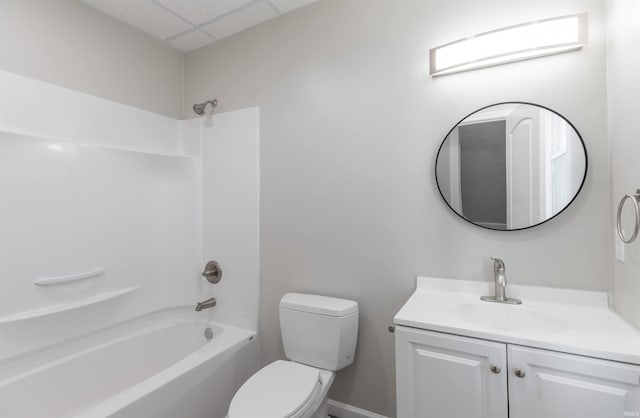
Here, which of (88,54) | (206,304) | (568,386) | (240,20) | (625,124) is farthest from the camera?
(206,304)

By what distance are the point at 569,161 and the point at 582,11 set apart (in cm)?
63

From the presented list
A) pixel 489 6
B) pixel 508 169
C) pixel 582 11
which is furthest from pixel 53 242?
pixel 582 11

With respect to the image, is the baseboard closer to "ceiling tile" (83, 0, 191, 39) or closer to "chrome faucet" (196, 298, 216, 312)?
"chrome faucet" (196, 298, 216, 312)

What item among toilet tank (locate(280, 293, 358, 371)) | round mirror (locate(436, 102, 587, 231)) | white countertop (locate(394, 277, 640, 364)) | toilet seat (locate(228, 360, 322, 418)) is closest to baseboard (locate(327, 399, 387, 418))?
toilet tank (locate(280, 293, 358, 371))

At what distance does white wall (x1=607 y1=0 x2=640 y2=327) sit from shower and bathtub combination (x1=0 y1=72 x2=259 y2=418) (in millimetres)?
1816

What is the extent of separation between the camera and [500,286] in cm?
136

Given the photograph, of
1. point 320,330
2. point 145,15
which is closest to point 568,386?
point 320,330

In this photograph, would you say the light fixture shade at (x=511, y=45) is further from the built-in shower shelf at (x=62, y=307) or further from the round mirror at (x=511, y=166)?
the built-in shower shelf at (x=62, y=307)

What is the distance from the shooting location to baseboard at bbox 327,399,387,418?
1.73 meters

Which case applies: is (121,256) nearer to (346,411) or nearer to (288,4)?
(346,411)

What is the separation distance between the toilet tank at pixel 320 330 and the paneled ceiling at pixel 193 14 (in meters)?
1.79

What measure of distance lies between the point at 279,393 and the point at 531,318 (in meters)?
1.12

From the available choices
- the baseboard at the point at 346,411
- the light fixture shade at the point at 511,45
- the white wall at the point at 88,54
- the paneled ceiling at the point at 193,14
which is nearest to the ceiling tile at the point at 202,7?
the paneled ceiling at the point at 193,14

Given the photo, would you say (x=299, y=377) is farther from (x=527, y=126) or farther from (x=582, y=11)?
(x=582, y=11)
